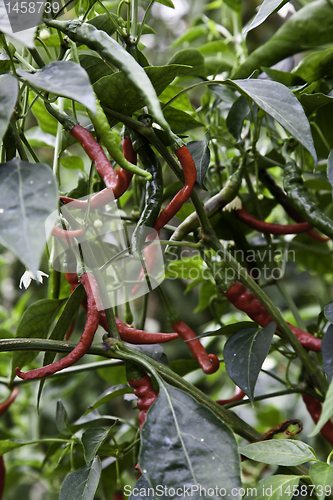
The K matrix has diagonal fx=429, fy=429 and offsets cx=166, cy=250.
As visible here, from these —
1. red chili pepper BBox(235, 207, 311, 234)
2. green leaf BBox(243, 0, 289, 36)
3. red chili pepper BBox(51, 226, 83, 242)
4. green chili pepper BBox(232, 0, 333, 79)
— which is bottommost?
red chili pepper BBox(235, 207, 311, 234)

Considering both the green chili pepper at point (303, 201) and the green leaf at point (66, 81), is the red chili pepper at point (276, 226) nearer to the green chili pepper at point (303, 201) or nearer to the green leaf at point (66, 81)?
the green chili pepper at point (303, 201)

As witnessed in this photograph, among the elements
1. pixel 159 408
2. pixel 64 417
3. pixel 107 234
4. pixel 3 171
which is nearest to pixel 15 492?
pixel 64 417

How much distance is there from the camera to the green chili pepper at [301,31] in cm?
63

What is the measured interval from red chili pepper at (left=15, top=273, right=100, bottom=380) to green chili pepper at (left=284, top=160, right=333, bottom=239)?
27 cm

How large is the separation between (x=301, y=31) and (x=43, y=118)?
0.40 meters

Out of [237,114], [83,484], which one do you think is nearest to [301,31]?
[237,114]

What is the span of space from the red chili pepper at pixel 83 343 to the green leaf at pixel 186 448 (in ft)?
0.27

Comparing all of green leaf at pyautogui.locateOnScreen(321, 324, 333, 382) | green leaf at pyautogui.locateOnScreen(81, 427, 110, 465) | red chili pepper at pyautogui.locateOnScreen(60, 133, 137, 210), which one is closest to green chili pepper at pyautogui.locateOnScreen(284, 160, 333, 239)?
green leaf at pyautogui.locateOnScreen(321, 324, 333, 382)

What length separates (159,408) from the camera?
35 cm

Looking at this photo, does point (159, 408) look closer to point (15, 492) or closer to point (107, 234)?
point (107, 234)

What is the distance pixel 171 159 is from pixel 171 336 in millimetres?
179

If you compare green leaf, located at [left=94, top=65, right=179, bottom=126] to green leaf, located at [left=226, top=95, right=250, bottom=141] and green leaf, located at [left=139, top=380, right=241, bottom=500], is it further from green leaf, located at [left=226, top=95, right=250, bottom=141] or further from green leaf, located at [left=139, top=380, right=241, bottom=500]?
green leaf, located at [left=139, top=380, right=241, bottom=500]

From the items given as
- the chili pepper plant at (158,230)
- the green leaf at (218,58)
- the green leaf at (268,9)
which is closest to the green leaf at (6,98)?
the chili pepper plant at (158,230)

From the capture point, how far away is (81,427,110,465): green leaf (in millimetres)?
424
